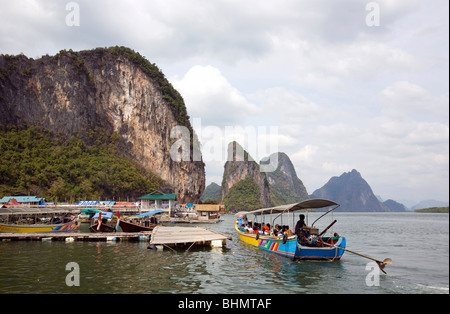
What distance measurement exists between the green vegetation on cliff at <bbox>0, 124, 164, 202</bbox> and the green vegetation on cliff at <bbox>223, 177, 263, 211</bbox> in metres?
77.8

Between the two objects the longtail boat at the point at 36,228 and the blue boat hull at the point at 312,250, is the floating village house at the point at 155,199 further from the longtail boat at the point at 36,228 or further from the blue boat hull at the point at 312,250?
the blue boat hull at the point at 312,250

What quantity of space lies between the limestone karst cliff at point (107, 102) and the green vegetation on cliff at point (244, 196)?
2117 inches

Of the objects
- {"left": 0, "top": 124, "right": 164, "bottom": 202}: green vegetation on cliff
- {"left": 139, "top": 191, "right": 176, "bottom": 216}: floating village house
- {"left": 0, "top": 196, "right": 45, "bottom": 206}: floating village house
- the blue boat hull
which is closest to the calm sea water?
the blue boat hull

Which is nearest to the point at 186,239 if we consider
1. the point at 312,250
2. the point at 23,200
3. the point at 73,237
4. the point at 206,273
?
the point at 206,273

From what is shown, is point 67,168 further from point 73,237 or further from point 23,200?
point 73,237

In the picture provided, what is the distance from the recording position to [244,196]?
17888 cm

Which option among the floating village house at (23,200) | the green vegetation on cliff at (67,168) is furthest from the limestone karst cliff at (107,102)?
the floating village house at (23,200)

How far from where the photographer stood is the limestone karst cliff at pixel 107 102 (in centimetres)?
8956

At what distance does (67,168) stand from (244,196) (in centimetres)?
11542

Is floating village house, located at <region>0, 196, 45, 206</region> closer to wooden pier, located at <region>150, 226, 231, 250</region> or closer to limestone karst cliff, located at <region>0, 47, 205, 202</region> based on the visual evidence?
limestone karst cliff, located at <region>0, 47, 205, 202</region>
